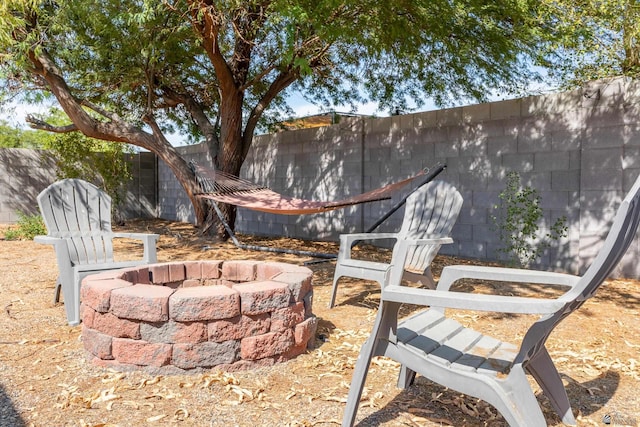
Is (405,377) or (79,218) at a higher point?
(79,218)

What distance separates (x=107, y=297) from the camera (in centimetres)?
205

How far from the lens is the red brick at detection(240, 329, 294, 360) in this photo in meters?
2.07

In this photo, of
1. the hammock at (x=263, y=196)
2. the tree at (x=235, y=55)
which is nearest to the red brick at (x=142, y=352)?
the tree at (x=235, y=55)

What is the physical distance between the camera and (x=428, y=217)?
10.6ft

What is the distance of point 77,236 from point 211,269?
3.34ft

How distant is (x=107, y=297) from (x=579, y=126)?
3.89 m

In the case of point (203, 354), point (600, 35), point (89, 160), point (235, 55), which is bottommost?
point (203, 354)

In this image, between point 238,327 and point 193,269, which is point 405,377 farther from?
point 193,269

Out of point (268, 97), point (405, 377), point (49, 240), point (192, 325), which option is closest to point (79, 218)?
point (49, 240)

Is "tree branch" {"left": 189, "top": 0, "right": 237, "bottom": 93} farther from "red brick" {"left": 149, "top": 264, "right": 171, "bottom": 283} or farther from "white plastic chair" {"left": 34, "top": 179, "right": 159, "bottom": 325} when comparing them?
"red brick" {"left": 149, "top": 264, "right": 171, "bottom": 283}

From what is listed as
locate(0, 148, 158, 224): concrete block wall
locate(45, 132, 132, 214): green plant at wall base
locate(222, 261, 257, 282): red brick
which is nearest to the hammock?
locate(222, 261, 257, 282): red brick

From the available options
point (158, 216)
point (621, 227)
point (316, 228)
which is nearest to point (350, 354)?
point (621, 227)

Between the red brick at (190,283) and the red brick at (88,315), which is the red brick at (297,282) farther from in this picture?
the red brick at (88,315)

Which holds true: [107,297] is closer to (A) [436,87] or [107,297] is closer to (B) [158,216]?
(A) [436,87]
